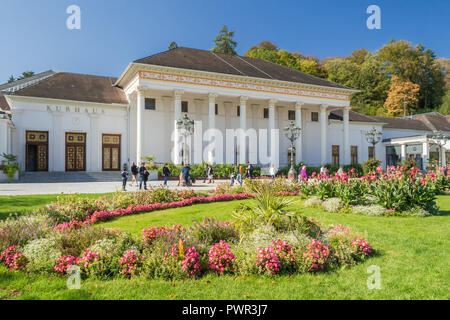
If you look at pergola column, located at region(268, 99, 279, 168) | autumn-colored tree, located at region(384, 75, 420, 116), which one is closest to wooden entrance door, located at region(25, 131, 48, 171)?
pergola column, located at region(268, 99, 279, 168)

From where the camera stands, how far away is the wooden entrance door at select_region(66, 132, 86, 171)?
30.2 metres

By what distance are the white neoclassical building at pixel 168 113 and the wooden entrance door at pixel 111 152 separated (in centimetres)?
10

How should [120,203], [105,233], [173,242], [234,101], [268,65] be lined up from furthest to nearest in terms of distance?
[268,65], [234,101], [120,203], [105,233], [173,242]

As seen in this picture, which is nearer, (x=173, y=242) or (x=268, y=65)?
(x=173, y=242)

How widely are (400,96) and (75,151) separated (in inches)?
2397

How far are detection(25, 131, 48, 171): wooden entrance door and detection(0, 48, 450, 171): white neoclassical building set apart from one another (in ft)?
0.27

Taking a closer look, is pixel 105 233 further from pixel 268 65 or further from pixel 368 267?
pixel 268 65

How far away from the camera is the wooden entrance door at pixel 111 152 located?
3173 cm

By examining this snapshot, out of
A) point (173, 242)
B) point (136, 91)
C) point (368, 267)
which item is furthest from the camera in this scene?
point (136, 91)

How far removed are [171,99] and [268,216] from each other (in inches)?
1130

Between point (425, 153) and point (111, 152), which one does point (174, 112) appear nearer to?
point (111, 152)

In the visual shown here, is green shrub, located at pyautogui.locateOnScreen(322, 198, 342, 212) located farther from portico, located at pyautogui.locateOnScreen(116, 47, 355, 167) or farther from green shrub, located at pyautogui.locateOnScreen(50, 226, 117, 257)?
portico, located at pyautogui.locateOnScreen(116, 47, 355, 167)

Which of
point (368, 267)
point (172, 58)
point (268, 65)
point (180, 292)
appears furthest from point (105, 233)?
point (268, 65)

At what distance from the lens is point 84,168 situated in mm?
30828
